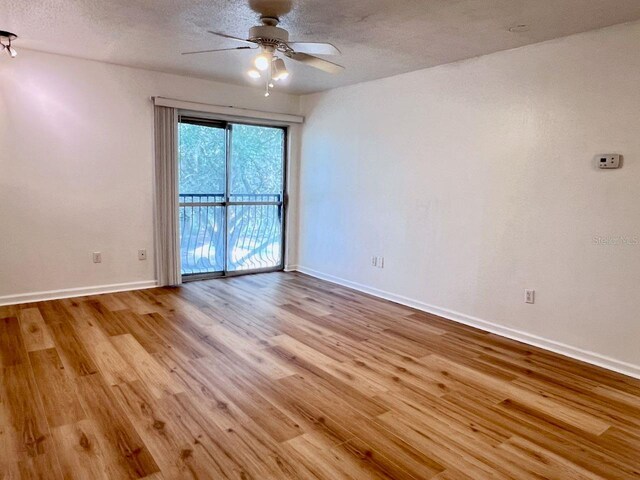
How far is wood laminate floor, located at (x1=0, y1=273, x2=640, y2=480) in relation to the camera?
1.90m

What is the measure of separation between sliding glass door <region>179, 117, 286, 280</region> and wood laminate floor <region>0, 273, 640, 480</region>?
4.93 feet

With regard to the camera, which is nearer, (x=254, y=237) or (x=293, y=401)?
(x=293, y=401)

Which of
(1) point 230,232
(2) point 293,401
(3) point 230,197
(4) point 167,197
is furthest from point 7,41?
(2) point 293,401

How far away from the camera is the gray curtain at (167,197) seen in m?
4.62

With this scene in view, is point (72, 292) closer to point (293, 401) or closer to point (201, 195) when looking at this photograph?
point (201, 195)

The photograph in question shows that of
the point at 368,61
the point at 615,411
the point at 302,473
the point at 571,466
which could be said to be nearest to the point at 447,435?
the point at 571,466

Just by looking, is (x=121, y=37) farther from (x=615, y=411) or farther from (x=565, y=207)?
(x=615, y=411)

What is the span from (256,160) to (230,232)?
0.99 metres

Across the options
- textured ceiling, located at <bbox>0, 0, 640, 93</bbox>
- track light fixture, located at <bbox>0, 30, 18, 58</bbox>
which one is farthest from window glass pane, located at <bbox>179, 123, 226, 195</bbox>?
track light fixture, located at <bbox>0, 30, 18, 58</bbox>

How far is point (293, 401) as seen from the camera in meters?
2.43

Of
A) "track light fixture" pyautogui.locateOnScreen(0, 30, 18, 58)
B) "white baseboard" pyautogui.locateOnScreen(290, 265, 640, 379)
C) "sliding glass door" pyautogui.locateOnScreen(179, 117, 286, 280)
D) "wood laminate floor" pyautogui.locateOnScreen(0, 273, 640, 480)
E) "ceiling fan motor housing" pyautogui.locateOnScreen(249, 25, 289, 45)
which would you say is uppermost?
"track light fixture" pyautogui.locateOnScreen(0, 30, 18, 58)

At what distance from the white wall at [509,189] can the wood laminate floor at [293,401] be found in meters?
0.37

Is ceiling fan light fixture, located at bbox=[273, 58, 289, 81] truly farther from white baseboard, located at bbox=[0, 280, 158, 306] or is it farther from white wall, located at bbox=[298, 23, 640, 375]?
white baseboard, located at bbox=[0, 280, 158, 306]

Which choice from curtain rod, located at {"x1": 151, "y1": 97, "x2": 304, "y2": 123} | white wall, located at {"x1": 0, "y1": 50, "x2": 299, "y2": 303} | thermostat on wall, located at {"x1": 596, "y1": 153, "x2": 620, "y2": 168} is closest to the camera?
thermostat on wall, located at {"x1": 596, "y1": 153, "x2": 620, "y2": 168}
